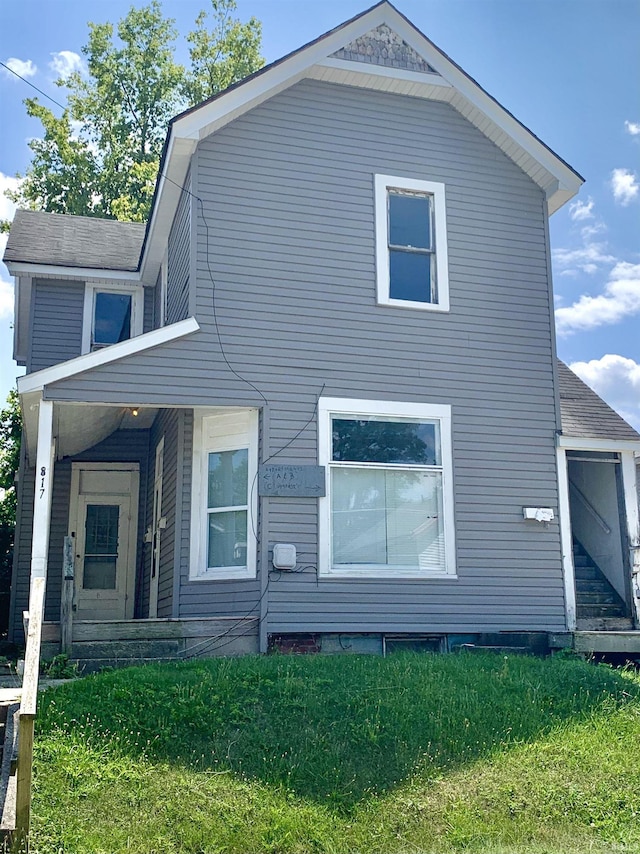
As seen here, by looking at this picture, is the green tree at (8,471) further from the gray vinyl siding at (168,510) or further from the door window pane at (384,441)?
the door window pane at (384,441)

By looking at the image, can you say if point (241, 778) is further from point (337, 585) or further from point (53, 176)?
point (53, 176)

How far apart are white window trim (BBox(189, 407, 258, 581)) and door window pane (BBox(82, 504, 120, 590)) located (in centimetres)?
466

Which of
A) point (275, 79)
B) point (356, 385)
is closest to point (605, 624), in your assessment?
point (356, 385)

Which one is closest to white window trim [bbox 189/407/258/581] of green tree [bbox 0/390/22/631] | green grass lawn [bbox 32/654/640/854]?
green grass lawn [bbox 32/654/640/854]

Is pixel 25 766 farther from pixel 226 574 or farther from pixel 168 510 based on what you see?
pixel 168 510

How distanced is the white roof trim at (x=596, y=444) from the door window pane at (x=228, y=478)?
4.09m

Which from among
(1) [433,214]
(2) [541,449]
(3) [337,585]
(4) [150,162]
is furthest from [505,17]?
(4) [150,162]

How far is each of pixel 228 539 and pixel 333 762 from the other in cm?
446

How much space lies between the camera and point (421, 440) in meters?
11.9

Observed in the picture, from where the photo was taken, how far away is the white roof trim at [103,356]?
10266 millimetres

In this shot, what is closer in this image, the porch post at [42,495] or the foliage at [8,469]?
the porch post at [42,495]

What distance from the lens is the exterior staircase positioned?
12.5 meters

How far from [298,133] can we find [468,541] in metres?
5.44

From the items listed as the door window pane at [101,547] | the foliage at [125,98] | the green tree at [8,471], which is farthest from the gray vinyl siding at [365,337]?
the foliage at [125,98]
